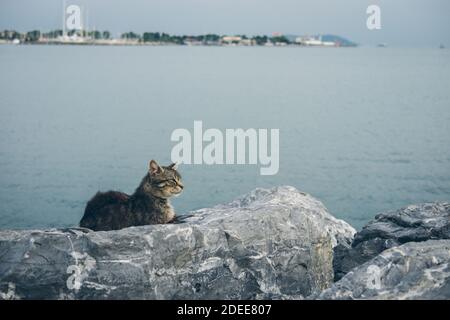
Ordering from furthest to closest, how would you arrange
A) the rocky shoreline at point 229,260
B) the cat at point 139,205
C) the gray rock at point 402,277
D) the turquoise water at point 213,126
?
the turquoise water at point 213,126, the cat at point 139,205, the rocky shoreline at point 229,260, the gray rock at point 402,277

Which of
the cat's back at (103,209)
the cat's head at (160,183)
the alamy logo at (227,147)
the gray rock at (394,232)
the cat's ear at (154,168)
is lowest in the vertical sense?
the alamy logo at (227,147)

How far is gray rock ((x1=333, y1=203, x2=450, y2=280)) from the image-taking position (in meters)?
9.59

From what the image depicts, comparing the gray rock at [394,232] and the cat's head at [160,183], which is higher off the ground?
the cat's head at [160,183]

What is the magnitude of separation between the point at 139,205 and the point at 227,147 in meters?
24.6

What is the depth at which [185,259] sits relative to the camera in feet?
27.2

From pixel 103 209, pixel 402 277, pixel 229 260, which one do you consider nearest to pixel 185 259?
pixel 229 260

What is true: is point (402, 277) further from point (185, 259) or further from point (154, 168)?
point (154, 168)

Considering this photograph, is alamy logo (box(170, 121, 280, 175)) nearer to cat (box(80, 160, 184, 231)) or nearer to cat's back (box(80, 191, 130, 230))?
cat (box(80, 160, 184, 231))

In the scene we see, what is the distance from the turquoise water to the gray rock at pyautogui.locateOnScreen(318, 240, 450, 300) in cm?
1105

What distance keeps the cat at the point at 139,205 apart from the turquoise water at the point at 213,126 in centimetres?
820

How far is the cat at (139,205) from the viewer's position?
971 centimetres

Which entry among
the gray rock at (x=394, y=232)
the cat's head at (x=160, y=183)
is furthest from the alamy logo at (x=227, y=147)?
the cat's head at (x=160, y=183)

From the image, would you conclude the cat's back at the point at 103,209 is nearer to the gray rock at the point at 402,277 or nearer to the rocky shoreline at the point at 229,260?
the rocky shoreline at the point at 229,260
